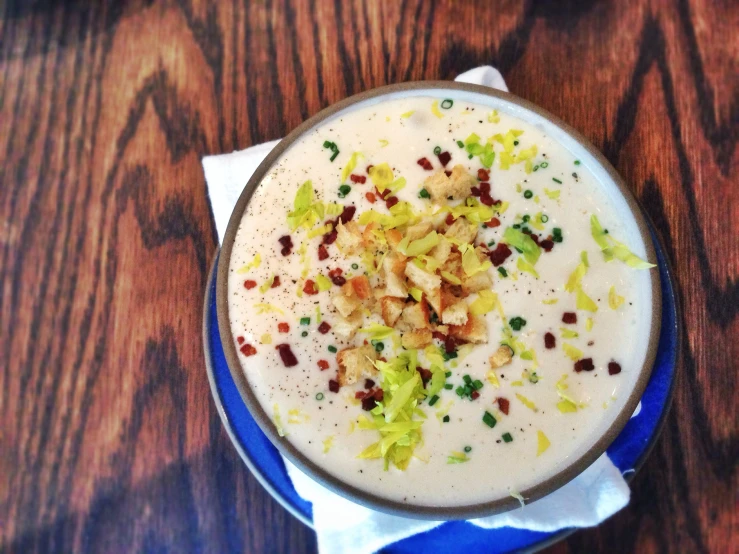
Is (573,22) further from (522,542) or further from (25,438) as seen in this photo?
(25,438)

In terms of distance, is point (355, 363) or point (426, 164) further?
point (426, 164)

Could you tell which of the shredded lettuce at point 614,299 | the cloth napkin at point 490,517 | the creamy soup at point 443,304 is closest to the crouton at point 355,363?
the creamy soup at point 443,304

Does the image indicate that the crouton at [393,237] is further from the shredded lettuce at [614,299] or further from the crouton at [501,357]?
the shredded lettuce at [614,299]

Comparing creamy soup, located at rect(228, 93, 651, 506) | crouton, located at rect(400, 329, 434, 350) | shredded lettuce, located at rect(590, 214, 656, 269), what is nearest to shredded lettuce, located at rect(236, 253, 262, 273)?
creamy soup, located at rect(228, 93, 651, 506)

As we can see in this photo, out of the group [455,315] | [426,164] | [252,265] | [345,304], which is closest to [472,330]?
[455,315]

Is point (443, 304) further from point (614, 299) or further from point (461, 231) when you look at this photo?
point (614, 299)

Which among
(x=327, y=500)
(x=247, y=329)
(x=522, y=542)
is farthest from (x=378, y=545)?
(x=247, y=329)
